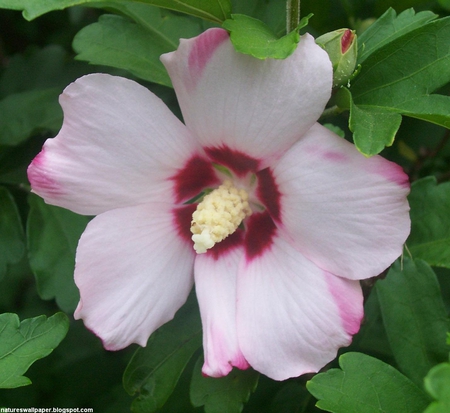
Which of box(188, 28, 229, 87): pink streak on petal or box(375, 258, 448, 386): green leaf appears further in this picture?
box(375, 258, 448, 386): green leaf

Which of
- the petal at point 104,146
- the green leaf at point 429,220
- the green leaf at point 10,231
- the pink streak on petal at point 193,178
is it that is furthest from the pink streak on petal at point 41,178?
the green leaf at point 429,220

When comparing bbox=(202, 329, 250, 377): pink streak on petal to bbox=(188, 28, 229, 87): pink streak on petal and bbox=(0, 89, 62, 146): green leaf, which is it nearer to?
bbox=(188, 28, 229, 87): pink streak on petal

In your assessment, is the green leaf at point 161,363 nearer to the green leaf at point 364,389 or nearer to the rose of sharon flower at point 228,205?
the rose of sharon flower at point 228,205

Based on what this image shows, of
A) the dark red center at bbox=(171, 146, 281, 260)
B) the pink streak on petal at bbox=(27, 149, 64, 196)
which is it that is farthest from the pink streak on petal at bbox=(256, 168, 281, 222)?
the pink streak on petal at bbox=(27, 149, 64, 196)

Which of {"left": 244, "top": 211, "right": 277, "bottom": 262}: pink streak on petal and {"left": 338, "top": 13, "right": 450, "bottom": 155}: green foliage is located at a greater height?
{"left": 338, "top": 13, "right": 450, "bottom": 155}: green foliage

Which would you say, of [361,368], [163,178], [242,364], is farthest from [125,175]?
[361,368]

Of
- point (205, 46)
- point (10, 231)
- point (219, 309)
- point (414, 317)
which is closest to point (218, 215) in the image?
point (219, 309)

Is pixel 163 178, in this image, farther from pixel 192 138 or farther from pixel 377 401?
pixel 377 401
